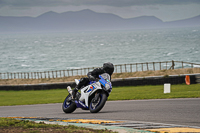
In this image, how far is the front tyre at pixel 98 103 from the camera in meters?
9.70

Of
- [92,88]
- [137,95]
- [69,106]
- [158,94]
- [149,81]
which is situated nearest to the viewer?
[92,88]

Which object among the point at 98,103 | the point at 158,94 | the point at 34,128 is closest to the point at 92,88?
the point at 98,103

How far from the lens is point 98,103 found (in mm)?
9938

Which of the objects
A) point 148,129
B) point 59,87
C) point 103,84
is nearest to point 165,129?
point 148,129

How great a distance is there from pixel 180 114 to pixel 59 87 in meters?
23.2

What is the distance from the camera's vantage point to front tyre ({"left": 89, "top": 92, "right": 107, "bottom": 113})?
970 centimetres

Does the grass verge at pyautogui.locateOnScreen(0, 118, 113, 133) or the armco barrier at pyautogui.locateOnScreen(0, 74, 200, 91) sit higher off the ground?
the armco barrier at pyautogui.locateOnScreen(0, 74, 200, 91)

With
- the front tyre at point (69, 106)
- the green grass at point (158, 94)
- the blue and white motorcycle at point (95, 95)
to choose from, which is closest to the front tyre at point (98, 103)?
the blue and white motorcycle at point (95, 95)

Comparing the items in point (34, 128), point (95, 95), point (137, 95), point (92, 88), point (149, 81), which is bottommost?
point (137, 95)

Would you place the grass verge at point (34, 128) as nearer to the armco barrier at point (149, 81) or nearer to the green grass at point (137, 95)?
the green grass at point (137, 95)

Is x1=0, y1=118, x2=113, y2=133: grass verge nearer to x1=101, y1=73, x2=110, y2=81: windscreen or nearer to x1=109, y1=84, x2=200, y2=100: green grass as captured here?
x1=101, y1=73, x2=110, y2=81: windscreen

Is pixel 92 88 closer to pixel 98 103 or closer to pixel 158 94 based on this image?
pixel 98 103

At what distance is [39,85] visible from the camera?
107 ft

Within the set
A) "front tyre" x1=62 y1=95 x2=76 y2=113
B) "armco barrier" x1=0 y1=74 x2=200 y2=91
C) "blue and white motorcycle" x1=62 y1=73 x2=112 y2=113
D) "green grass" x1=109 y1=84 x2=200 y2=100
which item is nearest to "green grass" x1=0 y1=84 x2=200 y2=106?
"green grass" x1=109 y1=84 x2=200 y2=100
